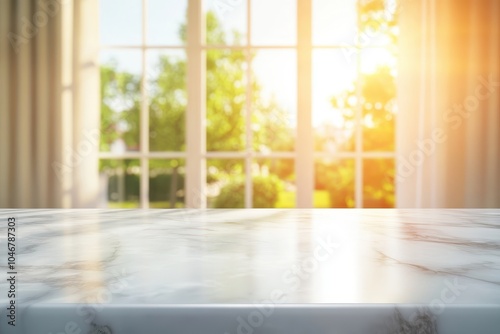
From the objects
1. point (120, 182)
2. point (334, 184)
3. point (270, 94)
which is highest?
point (270, 94)

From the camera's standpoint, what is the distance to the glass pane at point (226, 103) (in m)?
10.2

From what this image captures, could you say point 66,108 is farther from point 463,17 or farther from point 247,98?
point 463,17

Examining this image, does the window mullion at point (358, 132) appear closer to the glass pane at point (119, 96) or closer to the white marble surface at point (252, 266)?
the white marble surface at point (252, 266)

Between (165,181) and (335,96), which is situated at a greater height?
(335,96)

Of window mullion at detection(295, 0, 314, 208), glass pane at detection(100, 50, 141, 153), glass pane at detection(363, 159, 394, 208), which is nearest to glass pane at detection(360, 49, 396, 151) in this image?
glass pane at detection(363, 159, 394, 208)

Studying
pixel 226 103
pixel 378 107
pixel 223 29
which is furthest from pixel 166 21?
pixel 378 107

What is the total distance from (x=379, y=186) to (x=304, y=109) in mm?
5124

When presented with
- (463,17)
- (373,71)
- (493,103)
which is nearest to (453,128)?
(493,103)

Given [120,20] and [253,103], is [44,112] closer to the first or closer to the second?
[253,103]

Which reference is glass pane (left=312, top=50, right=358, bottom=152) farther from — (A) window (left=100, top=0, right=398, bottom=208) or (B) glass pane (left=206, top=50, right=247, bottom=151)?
(B) glass pane (left=206, top=50, right=247, bottom=151)

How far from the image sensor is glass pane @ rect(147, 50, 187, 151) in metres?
11.7

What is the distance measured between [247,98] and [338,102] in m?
4.38

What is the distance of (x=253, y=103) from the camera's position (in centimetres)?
869

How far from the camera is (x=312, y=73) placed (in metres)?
3.04
